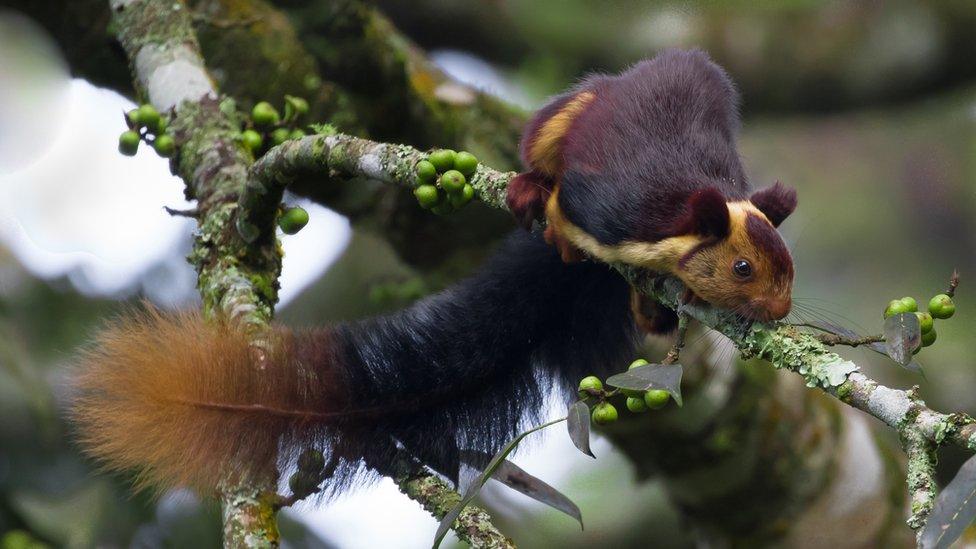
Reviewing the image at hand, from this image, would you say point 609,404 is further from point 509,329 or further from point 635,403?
point 509,329

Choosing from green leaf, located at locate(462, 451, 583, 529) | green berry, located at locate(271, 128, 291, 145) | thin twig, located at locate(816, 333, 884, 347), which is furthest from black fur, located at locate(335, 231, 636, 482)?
thin twig, located at locate(816, 333, 884, 347)

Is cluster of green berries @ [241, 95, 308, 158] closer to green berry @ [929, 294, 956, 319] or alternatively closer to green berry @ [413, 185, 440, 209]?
green berry @ [413, 185, 440, 209]

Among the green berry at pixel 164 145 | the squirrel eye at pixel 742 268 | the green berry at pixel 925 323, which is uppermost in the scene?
the green berry at pixel 164 145

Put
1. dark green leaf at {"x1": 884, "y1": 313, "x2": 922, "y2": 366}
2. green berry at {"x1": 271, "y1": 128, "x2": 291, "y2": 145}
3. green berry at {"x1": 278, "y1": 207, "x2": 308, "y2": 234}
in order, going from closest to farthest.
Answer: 1. dark green leaf at {"x1": 884, "y1": 313, "x2": 922, "y2": 366}
2. green berry at {"x1": 278, "y1": 207, "x2": 308, "y2": 234}
3. green berry at {"x1": 271, "y1": 128, "x2": 291, "y2": 145}

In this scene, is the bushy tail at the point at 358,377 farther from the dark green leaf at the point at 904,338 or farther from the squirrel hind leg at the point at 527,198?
the dark green leaf at the point at 904,338

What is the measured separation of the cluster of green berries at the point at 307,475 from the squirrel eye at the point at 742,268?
89cm

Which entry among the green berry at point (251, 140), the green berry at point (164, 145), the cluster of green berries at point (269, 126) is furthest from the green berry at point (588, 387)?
the green berry at point (164, 145)

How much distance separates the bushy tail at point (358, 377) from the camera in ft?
6.20

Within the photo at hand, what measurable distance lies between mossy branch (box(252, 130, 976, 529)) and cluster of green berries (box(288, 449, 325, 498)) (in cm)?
57

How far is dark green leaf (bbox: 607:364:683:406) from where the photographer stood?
150 centimetres

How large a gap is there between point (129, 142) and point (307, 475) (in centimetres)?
113

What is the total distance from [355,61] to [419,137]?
17.8 inches

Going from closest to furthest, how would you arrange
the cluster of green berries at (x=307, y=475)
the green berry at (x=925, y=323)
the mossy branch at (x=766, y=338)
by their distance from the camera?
1. the mossy branch at (x=766, y=338)
2. the green berry at (x=925, y=323)
3. the cluster of green berries at (x=307, y=475)

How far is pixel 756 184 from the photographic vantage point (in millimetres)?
4082
